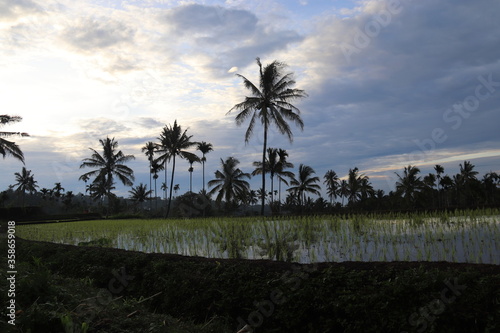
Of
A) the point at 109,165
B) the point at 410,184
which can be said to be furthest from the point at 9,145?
the point at 410,184

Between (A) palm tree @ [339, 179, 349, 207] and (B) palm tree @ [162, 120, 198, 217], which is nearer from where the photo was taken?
(B) palm tree @ [162, 120, 198, 217]

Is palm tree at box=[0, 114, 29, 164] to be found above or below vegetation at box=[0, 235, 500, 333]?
above

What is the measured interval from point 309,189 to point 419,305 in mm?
35122

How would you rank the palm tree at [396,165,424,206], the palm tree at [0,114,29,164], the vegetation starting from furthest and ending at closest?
the palm tree at [396,165,424,206]
the palm tree at [0,114,29,164]
the vegetation

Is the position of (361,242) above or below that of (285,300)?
above

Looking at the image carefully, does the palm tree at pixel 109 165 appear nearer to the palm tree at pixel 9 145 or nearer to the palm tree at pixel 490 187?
the palm tree at pixel 9 145

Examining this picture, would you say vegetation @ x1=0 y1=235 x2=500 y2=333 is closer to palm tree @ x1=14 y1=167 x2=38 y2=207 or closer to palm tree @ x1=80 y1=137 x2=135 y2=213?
palm tree @ x1=80 y1=137 x2=135 y2=213

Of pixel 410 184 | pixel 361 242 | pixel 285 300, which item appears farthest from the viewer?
pixel 410 184

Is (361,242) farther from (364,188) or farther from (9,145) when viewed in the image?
(364,188)

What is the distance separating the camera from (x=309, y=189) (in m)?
38.2

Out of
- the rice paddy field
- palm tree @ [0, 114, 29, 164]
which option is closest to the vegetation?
the rice paddy field

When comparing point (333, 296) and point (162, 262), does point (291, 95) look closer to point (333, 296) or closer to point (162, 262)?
point (162, 262)

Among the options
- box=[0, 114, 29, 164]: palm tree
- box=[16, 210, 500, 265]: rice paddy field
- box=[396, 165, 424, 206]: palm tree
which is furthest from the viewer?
box=[396, 165, 424, 206]: palm tree

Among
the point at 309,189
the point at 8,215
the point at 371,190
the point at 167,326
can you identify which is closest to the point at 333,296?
the point at 167,326
